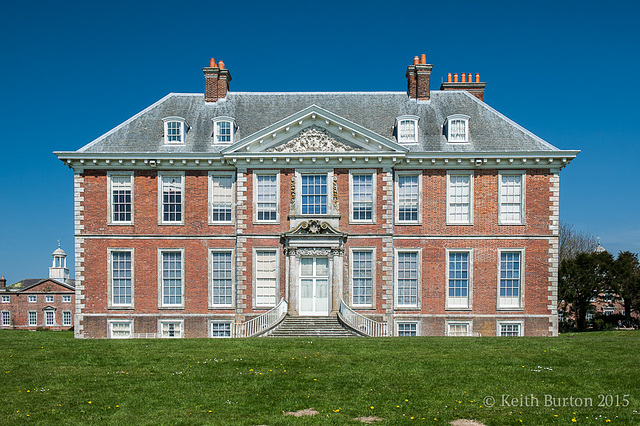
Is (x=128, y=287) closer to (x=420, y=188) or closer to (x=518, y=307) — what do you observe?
(x=420, y=188)

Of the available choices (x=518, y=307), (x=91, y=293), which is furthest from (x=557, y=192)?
(x=91, y=293)

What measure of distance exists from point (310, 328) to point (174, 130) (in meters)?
12.2

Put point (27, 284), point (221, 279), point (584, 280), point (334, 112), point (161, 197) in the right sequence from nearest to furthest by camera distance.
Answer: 1. point (221, 279)
2. point (161, 197)
3. point (334, 112)
4. point (584, 280)
5. point (27, 284)

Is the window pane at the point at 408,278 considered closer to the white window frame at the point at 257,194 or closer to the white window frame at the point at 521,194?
the white window frame at the point at 521,194

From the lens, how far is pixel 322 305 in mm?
26641

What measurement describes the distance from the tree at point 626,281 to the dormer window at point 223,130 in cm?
2703

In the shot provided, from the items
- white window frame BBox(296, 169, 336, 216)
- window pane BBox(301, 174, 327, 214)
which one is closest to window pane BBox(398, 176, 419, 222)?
white window frame BBox(296, 169, 336, 216)

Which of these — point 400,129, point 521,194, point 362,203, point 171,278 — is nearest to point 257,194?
point 362,203

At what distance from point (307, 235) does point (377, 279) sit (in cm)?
388

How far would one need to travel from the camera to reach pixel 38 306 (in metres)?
81.9

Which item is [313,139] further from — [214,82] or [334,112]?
[214,82]

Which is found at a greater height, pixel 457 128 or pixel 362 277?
pixel 457 128

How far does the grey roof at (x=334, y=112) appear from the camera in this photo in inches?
1111

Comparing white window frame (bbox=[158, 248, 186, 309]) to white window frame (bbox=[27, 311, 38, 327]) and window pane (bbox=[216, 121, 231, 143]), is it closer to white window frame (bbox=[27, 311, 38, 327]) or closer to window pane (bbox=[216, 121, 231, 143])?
window pane (bbox=[216, 121, 231, 143])
